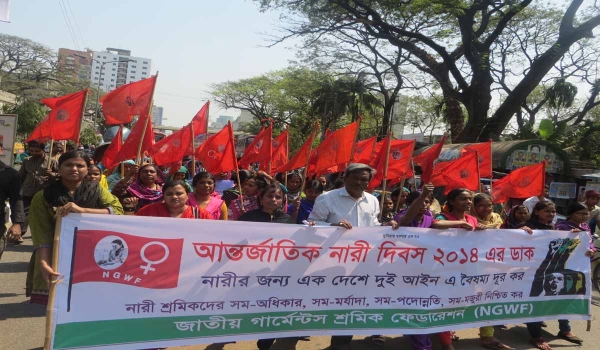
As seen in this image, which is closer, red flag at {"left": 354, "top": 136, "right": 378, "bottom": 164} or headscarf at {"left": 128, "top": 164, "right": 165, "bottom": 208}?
headscarf at {"left": 128, "top": 164, "right": 165, "bottom": 208}

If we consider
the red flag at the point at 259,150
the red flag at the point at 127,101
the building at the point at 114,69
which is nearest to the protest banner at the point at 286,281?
the red flag at the point at 127,101

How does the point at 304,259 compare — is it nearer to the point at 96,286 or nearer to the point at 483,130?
the point at 96,286

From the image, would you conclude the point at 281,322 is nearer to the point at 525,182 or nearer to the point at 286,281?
the point at 286,281

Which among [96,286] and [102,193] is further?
[102,193]

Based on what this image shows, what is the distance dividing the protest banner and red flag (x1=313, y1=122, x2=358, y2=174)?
2.82m

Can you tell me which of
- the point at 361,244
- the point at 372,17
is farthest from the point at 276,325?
the point at 372,17

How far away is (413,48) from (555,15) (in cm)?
688

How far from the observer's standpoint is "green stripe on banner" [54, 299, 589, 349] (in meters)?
2.84

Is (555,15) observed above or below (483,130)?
above

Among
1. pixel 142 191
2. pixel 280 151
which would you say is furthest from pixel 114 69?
pixel 142 191

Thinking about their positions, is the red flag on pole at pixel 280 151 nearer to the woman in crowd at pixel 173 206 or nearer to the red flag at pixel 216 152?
the red flag at pixel 216 152

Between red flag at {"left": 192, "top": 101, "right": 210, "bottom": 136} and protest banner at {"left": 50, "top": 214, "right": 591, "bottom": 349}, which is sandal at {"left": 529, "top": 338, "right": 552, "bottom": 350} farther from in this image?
red flag at {"left": 192, "top": 101, "right": 210, "bottom": 136}

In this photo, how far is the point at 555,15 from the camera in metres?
21.5

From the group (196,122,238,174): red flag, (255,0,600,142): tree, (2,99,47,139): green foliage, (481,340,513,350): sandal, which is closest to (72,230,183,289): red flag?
(481,340,513,350): sandal
